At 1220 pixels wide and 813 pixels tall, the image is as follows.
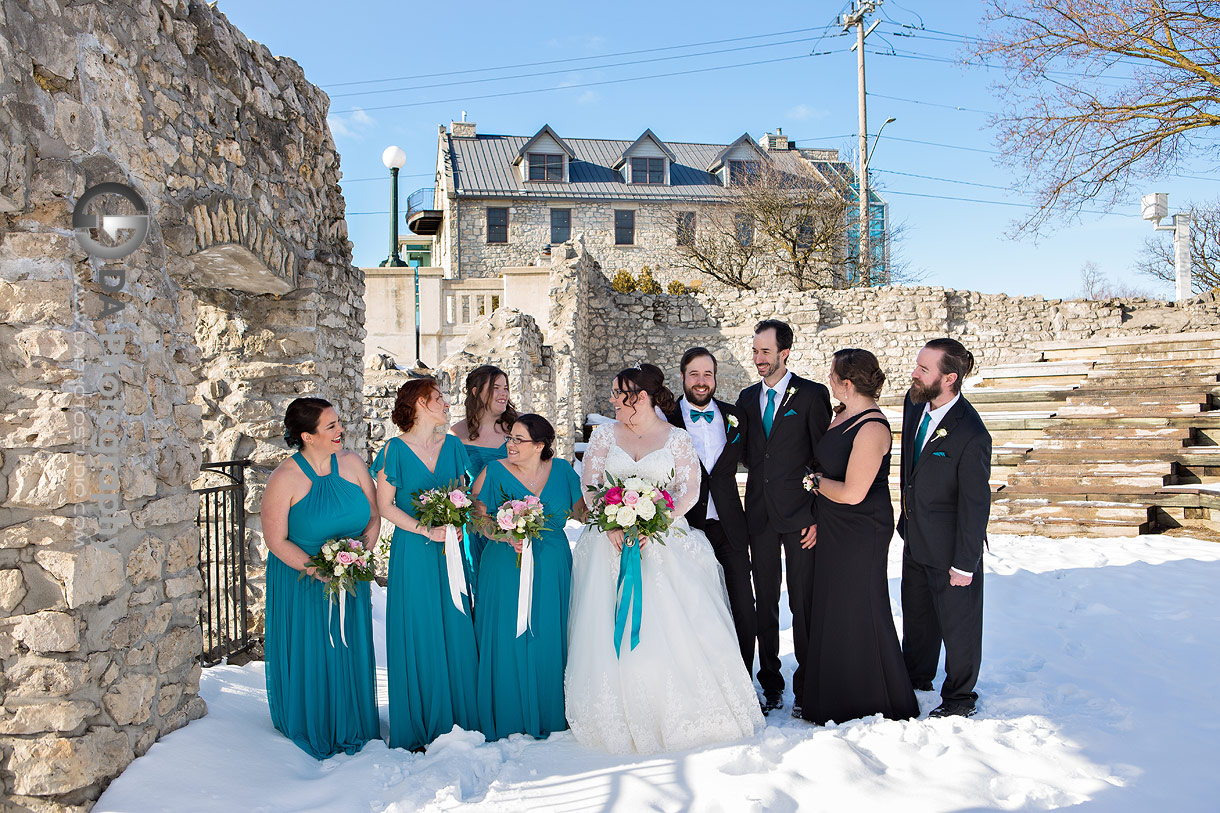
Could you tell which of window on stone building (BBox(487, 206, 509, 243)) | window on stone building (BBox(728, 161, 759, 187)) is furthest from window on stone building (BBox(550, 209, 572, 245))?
window on stone building (BBox(728, 161, 759, 187))

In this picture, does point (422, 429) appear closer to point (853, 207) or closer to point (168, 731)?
point (168, 731)

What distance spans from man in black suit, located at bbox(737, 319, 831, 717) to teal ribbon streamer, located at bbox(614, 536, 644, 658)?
0.82m

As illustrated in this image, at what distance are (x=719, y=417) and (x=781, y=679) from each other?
1458 mm

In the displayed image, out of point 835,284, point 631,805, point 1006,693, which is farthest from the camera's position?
point 835,284

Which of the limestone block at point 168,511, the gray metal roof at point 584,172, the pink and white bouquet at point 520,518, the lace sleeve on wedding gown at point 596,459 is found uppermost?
the gray metal roof at point 584,172

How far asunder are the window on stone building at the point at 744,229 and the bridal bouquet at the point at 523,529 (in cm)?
2323

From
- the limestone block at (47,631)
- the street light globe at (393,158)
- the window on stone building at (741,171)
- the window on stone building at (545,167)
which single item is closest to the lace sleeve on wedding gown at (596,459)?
the limestone block at (47,631)

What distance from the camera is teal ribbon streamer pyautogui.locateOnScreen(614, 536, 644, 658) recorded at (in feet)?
12.2

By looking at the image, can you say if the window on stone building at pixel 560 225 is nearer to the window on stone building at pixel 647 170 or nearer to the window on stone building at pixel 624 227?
the window on stone building at pixel 624 227

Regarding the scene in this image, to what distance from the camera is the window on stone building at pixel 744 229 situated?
1019 inches

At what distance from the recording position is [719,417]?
4363mm

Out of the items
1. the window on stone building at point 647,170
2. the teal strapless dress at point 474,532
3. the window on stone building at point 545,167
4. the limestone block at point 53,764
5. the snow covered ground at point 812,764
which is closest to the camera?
the limestone block at point 53,764

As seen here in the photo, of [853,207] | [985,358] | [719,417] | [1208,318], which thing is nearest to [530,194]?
[853,207]

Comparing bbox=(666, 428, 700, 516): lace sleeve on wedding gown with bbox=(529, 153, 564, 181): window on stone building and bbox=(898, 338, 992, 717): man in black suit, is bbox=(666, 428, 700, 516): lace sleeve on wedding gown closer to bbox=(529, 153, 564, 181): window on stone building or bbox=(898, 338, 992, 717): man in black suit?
bbox=(898, 338, 992, 717): man in black suit
